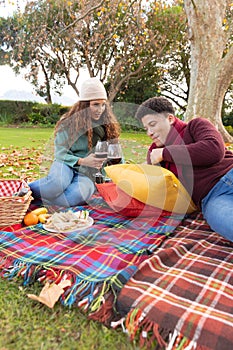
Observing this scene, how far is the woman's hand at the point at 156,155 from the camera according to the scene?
2.39 meters

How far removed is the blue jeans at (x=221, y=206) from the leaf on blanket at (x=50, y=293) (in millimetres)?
947

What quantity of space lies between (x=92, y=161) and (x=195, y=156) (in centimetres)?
95

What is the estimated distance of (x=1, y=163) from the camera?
4938 millimetres

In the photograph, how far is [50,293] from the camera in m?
1.53

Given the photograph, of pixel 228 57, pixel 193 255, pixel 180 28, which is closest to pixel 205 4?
pixel 228 57

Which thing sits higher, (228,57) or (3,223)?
(228,57)

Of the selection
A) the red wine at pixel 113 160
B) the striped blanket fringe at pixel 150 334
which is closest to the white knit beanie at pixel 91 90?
the red wine at pixel 113 160

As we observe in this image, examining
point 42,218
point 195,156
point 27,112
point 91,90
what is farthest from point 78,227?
point 27,112

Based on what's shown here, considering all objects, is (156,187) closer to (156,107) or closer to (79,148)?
(156,107)

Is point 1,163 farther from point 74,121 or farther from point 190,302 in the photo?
point 190,302

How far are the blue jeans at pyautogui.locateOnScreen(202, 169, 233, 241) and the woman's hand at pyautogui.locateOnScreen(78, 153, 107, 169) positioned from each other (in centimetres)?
95

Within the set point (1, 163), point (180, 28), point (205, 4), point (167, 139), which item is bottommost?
point (1, 163)

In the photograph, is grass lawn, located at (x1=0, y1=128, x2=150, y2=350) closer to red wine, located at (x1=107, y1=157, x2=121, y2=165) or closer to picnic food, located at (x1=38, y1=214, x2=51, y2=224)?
picnic food, located at (x1=38, y1=214, x2=51, y2=224)

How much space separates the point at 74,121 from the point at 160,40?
10.6 m
